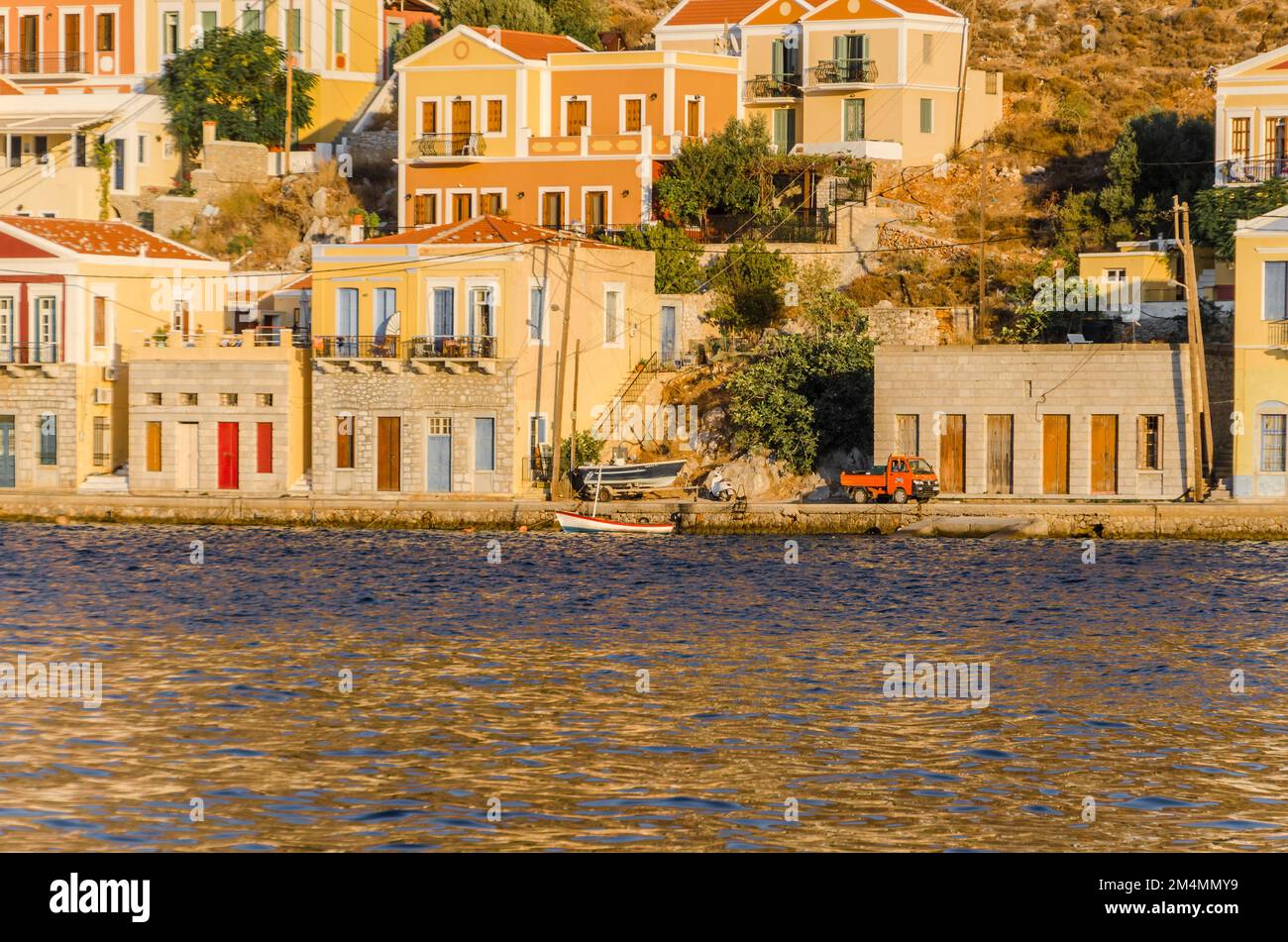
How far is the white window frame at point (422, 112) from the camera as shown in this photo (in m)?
72.1

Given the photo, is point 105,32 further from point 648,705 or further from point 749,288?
point 648,705

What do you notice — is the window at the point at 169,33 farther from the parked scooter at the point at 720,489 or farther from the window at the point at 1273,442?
the window at the point at 1273,442

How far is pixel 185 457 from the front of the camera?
197 feet

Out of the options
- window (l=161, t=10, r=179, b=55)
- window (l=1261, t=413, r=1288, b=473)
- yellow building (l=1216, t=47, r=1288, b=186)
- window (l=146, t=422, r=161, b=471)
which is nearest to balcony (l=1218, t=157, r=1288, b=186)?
yellow building (l=1216, t=47, r=1288, b=186)

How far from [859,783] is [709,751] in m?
2.38

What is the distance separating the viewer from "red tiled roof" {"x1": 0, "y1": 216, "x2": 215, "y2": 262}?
62.7 metres

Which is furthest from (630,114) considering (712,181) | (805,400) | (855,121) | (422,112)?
(805,400)

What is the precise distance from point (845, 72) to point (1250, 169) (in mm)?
15195

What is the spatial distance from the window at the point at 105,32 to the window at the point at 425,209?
57.7 ft

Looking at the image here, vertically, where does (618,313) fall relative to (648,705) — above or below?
above

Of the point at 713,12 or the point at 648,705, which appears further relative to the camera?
the point at 713,12

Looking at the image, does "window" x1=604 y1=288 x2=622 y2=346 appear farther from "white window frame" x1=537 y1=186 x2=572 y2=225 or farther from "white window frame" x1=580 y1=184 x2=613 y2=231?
"white window frame" x1=537 y1=186 x2=572 y2=225

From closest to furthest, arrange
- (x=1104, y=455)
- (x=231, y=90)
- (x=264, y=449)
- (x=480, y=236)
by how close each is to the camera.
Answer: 1. (x=1104, y=455)
2. (x=480, y=236)
3. (x=264, y=449)
4. (x=231, y=90)
